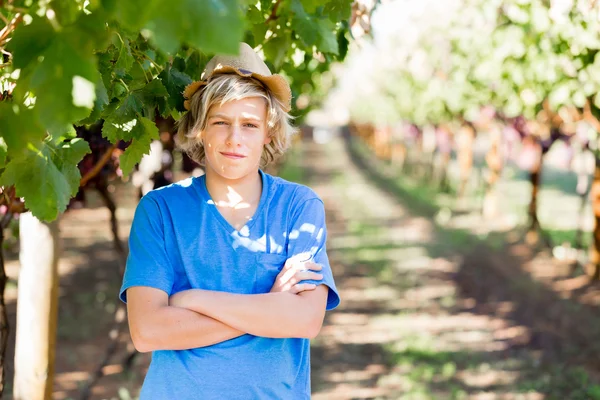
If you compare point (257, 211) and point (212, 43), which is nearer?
point (212, 43)

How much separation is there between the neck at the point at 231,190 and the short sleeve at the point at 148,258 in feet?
0.59

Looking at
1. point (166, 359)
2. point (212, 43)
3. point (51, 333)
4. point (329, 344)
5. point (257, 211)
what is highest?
point (212, 43)

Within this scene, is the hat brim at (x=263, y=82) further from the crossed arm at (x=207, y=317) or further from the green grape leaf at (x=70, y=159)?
the crossed arm at (x=207, y=317)

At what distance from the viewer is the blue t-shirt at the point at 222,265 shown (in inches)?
73.5

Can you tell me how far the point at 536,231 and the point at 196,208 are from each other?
12.2 m

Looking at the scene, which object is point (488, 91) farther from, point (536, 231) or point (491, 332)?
point (491, 332)

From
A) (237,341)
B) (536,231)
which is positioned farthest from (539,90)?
(237,341)

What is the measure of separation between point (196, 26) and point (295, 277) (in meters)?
1.19

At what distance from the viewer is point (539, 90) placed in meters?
8.94

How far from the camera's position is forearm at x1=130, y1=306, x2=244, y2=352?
1.85m

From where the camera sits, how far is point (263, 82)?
1.99m

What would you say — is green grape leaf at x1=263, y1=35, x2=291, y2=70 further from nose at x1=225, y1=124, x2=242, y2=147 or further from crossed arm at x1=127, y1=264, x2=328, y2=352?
crossed arm at x1=127, y1=264, x2=328, y2=352

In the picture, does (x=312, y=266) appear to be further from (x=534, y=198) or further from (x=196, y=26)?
(x=534, y=198)

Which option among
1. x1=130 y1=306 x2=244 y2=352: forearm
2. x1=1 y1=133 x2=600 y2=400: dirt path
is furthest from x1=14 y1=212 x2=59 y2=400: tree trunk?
x1=1 y1=133 x2=600 y2=400: dirt path
